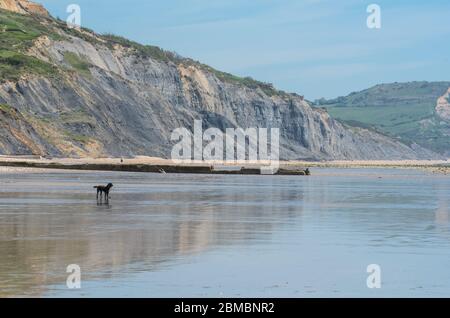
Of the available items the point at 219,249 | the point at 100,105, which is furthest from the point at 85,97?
the point at 219,249

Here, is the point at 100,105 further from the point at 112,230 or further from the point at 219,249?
the point at 219,249

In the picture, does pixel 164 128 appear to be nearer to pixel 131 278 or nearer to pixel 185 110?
pixel 185 110

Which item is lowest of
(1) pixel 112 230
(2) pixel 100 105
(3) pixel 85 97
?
(1) pixel 112 230

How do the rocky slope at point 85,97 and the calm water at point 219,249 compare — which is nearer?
the calm water at point 219,249

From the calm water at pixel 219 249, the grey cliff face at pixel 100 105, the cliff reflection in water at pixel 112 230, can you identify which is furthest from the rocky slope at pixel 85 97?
the calm water at pixel 219 249

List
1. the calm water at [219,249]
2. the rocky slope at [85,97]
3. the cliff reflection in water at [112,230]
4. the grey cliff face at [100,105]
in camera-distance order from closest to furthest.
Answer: the calm water at [219,249] < the cliff reflection in water at [112,230] < the grey cliff face at [100,105] < the rocky slope at [85,97]

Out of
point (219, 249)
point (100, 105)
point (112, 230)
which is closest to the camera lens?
point (219, 249)

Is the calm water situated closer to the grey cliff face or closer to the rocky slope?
the rocky slope

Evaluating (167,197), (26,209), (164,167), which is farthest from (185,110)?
(26,209)

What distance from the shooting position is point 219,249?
23984 millimetres

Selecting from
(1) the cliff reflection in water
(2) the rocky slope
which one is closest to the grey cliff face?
(2) the rocky slope

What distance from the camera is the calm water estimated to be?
17.8 m

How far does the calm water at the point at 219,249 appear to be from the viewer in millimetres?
17766

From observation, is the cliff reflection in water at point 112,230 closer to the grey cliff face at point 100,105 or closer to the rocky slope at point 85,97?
the rocky slope at point 85,97
